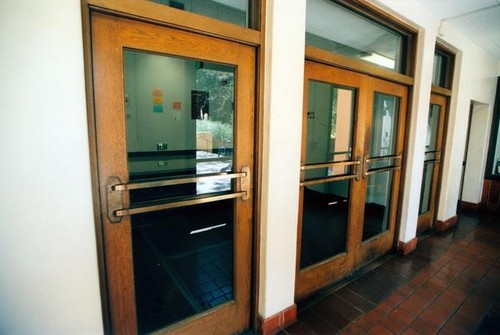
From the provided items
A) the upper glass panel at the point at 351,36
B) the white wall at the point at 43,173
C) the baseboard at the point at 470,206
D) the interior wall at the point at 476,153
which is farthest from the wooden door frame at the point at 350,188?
the baseboard at the point at 470,206

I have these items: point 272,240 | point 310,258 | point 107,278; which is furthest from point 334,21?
point 107,278

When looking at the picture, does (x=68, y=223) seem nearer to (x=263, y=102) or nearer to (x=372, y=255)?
(x=263, y=102)

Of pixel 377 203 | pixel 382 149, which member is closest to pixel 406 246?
pixel 377 203

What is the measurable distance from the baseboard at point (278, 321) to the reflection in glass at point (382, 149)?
54.9 inches

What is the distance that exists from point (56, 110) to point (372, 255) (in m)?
3.28

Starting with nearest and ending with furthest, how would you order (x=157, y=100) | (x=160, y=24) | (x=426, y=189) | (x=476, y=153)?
1. (x=160, y=24)
2. (x=157, y=100)
3. (x=426, y=189)
4. (x=476, y=153)

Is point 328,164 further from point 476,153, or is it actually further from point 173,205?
point 476,153

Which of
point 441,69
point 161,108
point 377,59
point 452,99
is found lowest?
point 161,108

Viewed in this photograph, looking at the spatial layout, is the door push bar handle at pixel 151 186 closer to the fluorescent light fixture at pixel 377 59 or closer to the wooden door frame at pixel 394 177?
the wooden door frame at pixel 394 177

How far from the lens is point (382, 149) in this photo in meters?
3.25

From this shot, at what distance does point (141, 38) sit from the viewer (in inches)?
55.5

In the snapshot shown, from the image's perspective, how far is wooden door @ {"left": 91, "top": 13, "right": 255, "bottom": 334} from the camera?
137 centimetres

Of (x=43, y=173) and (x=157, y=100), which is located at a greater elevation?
(x=157, y=100)

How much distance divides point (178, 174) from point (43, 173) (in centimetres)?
85
